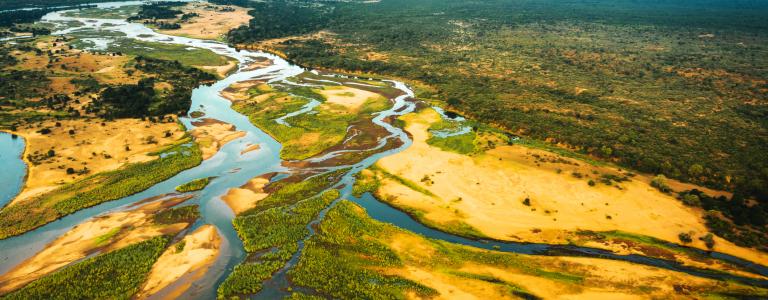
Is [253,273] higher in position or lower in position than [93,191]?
lower

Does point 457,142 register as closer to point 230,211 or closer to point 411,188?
point 411,188

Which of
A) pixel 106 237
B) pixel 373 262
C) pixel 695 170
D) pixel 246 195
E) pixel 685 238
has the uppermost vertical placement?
pixel 695 170

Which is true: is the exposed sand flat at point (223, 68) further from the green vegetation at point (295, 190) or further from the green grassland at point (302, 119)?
the green vegetation at point (295, 190)

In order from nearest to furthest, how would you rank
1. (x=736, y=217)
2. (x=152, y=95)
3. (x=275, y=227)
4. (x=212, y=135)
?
(x=736, y=217) < (x=275, y=227) < (x=212, y=135) < (x=152, y=95)

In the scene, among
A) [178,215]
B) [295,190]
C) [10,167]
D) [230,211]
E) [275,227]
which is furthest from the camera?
[10,167]

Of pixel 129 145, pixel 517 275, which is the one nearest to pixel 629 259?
pixel 517 275

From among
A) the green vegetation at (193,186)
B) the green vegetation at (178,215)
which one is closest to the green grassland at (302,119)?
the green vegetation at (193,186)

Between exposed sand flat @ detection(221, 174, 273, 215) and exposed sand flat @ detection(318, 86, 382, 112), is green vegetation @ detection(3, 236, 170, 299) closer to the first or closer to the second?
exposed sand flat @ detection(221, 174, 273, 215)

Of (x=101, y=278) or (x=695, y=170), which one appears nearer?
(x=101, y=278)

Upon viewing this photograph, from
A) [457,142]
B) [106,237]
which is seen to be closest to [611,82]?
[457,142]
